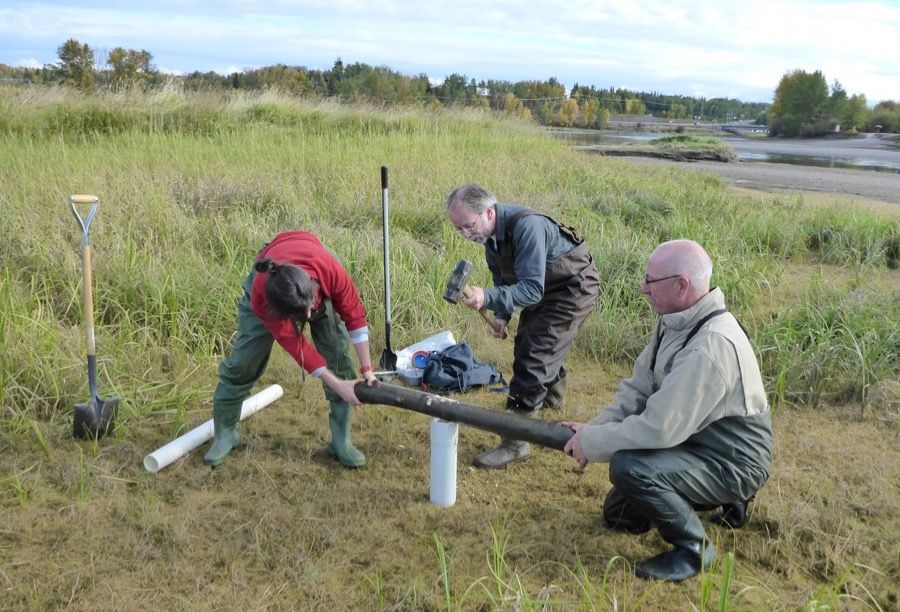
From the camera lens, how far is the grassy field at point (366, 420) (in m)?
2.82

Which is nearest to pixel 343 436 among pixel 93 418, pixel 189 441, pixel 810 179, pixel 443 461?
pixel 443 461

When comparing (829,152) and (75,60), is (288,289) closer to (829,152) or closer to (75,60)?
(75,60)

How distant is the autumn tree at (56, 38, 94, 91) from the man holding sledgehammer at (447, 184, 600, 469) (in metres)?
16.2

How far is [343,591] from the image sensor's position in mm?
2764

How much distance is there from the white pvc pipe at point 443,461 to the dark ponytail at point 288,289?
2.74 ft

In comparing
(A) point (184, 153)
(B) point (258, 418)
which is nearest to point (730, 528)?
(B) point (258, 418)

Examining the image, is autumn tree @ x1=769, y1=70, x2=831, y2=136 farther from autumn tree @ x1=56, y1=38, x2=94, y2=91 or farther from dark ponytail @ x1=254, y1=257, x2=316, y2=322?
dark ponytail @ x1=254, y1=257, x2=316, y2=322

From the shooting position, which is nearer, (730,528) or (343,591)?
(343,591)

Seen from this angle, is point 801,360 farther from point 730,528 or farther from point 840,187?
point 840,187

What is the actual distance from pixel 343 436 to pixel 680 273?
6.36 feet

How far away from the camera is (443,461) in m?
3.28

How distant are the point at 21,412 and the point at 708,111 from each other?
3000 inches

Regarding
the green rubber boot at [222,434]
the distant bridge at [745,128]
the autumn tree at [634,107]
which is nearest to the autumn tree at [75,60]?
the green rubber boot at [222,434]

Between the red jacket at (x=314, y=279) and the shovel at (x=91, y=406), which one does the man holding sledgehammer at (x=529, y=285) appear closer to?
the red jacket at (x=314, y=279)
